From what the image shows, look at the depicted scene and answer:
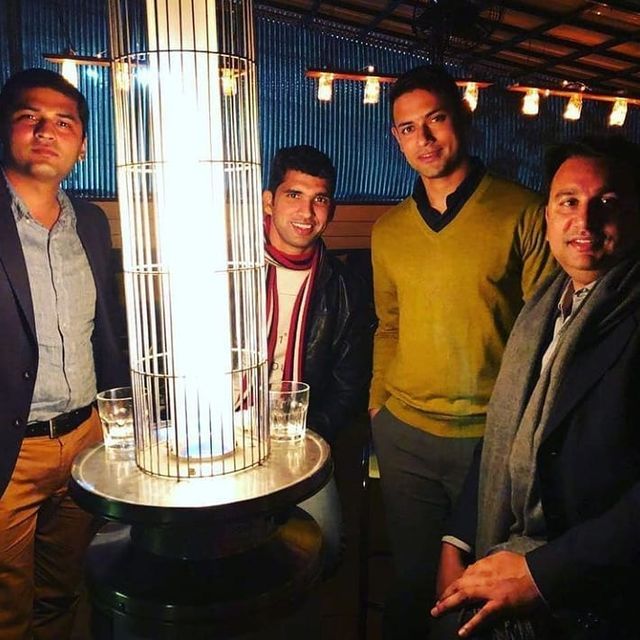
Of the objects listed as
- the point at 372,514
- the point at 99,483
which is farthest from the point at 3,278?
the point at 372,514

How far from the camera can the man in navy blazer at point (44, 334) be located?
184 cm

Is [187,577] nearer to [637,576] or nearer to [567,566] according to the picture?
[567,566]

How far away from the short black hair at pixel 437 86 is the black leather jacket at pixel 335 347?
64cm

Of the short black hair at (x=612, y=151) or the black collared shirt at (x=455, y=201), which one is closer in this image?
the short black hair at (x=612, y=151)

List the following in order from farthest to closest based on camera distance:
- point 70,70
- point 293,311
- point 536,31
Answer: point 536,31 < point 70,70 < point 293,311

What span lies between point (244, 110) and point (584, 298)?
892 mm

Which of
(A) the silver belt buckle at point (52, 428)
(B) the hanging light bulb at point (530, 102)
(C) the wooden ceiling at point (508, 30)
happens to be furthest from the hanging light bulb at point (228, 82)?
(B) the hanging light bulb at point (530, 102)

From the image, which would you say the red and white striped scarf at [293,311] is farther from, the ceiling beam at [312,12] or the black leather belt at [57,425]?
the ceiling beam at [312,12]

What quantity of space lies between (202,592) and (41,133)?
1.45 metres

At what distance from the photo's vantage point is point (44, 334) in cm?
197

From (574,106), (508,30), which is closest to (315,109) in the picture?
(508,30)

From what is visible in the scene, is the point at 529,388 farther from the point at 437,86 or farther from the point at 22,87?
the point at 22,87

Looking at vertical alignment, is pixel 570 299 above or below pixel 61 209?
below

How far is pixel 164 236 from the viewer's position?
1.13m
